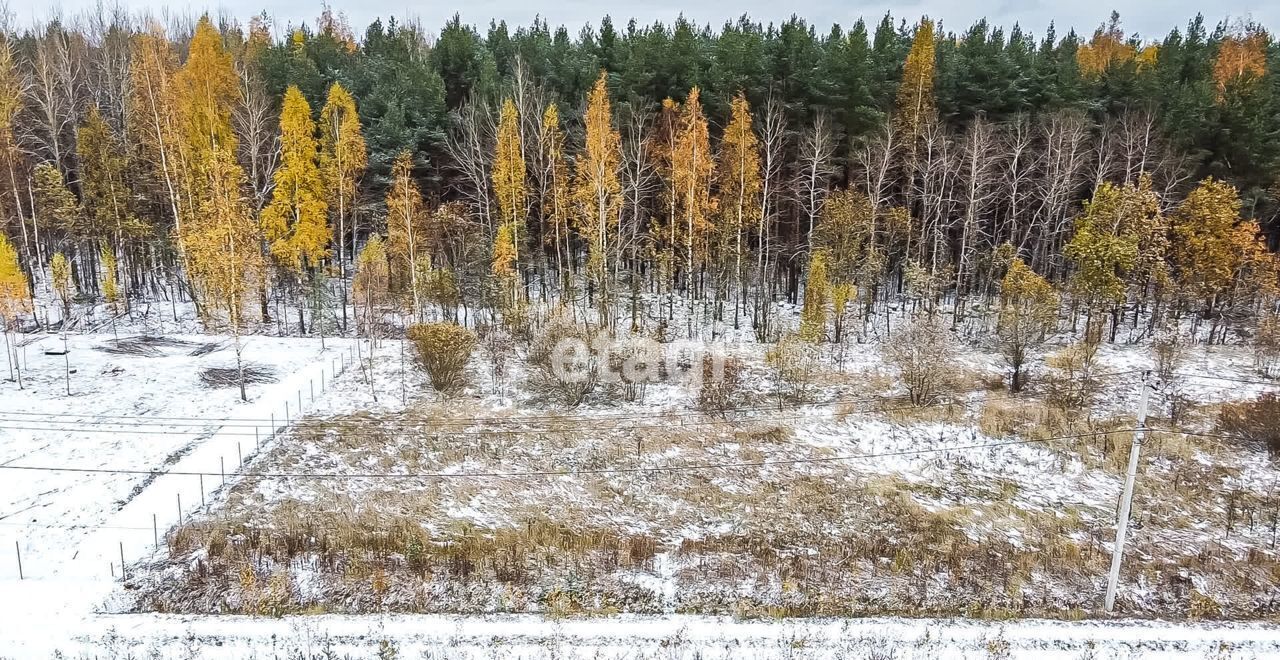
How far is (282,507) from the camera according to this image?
60.9ft

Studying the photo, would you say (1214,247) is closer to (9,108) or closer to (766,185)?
(766,185)

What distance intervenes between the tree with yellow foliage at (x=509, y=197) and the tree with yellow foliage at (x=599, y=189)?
2.67 metres

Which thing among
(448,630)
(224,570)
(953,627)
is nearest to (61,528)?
(224,570)

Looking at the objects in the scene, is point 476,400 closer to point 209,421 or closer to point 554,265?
point 209,421

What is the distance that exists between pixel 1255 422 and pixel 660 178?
25.0m

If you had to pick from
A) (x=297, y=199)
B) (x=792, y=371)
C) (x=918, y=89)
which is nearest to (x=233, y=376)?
(x=297, y=199)

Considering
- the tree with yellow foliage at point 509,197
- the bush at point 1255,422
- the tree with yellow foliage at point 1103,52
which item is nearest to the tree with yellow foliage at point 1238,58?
the tree with yellow foliage at point 1103,52

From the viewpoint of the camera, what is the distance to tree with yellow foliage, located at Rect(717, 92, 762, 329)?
33125mm

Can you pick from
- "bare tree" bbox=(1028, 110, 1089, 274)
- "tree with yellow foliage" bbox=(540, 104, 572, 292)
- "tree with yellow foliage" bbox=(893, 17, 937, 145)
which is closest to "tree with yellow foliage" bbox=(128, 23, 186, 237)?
"tree with yellow foliage" bbox=(540, 104, 572, 292)

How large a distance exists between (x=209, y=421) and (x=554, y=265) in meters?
21.2

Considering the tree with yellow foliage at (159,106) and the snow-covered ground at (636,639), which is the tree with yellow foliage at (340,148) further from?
the snow-covered ground at (636,639)

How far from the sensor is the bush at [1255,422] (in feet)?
73.2

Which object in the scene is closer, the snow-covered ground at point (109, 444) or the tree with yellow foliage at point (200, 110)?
the snow-covered ground at point (109, 444)

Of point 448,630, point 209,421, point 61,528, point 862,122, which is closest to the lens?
point 448,630
